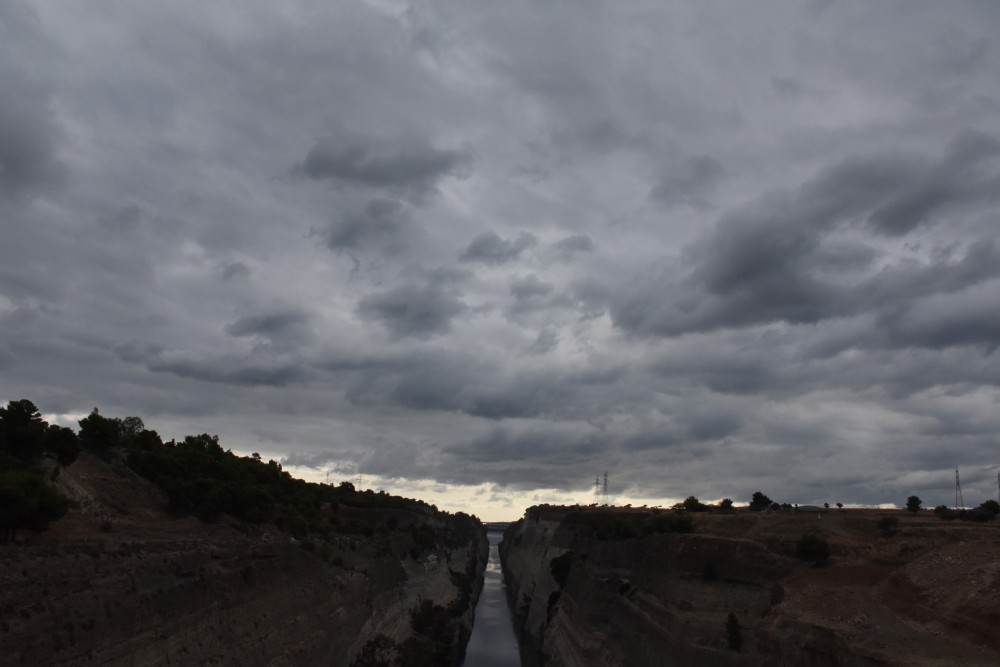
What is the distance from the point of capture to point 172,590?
92.0ft

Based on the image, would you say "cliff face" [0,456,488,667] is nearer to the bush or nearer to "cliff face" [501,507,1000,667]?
"cliff face" [501,507,1000,667]

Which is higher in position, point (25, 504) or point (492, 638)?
point (25, 504)

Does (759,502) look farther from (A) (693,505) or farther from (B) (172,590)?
(B) (172,590)

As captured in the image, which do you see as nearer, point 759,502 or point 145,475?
point 145,475

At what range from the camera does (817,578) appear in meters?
34.0

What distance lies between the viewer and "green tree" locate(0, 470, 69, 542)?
2680 cm

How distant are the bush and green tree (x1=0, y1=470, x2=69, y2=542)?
3275 cm

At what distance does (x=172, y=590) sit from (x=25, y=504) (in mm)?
6041

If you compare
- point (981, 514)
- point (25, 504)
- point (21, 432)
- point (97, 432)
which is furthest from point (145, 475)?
point (981, 514)

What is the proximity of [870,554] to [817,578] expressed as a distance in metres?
3.65

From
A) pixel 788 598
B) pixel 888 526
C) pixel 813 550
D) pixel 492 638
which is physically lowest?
pixel 492 638

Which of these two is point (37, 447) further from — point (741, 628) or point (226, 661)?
point (741, 628)

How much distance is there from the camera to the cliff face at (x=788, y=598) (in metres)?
25.6

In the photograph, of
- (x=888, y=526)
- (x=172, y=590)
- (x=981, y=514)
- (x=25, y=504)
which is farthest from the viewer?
(x=981, y=514)
